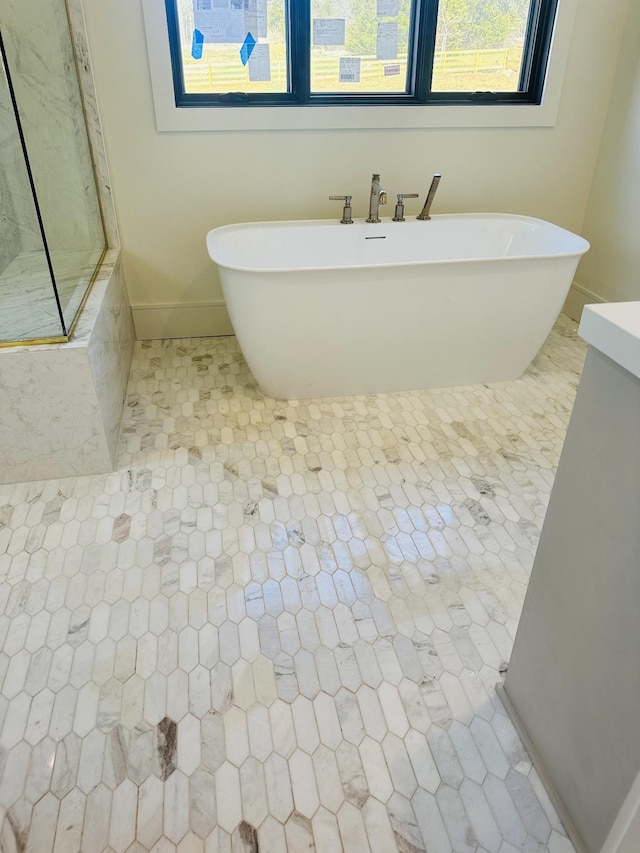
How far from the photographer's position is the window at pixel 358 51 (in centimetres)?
250

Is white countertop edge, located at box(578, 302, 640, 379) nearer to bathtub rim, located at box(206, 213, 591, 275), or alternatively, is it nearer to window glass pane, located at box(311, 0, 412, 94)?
bathtub rim, located at box(206, 213, 591, 275)

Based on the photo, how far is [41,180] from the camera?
6.15 ft

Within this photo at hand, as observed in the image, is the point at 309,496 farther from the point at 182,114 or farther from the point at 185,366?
the point at 182,114

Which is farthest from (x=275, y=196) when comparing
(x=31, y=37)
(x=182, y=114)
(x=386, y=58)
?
(x=31, y=37)

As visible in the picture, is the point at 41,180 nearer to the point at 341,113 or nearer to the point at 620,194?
the point at 341,113

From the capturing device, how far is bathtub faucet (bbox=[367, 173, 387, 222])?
2.57m

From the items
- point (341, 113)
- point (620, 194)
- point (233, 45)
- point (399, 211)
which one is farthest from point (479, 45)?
point (233, 45)

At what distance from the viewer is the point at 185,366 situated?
2.73 meters

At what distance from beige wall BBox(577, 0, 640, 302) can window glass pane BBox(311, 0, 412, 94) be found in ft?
3.41

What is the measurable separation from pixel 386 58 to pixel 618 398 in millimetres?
2495

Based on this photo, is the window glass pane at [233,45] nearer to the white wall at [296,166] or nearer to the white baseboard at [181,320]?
the white wall at [296,166]

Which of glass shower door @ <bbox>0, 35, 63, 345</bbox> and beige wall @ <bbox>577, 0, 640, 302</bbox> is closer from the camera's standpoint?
glass shower door @ <bbox>0, 35, 63, 345</bbox>

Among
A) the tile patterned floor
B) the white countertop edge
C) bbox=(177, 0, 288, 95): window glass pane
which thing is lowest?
the tile patterned floor

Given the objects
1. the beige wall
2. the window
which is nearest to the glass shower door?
the window
